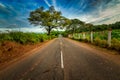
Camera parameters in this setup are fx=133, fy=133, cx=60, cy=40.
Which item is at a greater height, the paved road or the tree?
the tree

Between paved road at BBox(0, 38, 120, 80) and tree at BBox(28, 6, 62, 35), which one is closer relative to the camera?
paved road at BBox(0, 38, 120, 80)

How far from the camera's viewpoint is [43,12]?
4612 centimetres

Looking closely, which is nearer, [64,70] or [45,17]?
[64,70]

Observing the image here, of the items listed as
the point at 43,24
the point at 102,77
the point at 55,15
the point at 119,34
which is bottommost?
the point at 102,77

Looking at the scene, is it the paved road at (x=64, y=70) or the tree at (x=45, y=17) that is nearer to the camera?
the paved road at (x=64, y=70)

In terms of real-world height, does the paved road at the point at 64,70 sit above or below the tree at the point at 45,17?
below

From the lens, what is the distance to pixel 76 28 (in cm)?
9312

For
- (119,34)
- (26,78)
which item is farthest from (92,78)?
(119,34)

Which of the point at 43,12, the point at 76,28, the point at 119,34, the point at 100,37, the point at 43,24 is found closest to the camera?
the point at 119,34

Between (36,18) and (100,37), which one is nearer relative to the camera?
(100,37)

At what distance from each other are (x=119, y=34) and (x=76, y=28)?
249ft

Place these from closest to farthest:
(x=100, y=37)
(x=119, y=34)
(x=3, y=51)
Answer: (x=3, y=51) → (x=119, y=34) → (x=100, y=37)

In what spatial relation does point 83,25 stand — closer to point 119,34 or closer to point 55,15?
point 55,15

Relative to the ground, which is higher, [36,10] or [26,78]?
[36,10]
